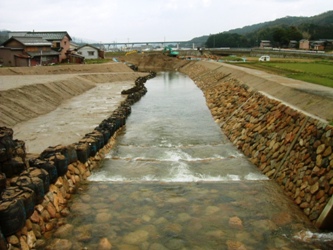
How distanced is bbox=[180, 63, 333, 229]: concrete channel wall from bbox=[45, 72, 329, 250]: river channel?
1.23 feet

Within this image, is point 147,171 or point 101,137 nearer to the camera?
point 147,171

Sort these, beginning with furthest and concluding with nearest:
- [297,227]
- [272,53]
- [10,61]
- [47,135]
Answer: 1. [272,53]
2. [10,61]
3. [47,135]
4. [297,227]

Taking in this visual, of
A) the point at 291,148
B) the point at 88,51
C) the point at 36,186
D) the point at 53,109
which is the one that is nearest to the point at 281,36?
the point at 88,51

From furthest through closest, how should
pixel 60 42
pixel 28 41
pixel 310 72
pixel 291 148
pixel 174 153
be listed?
1. pixel 60 42
2. pixel 28 41
3. pixel 310 72
4. pixel 174 153
5. pixel 291 148

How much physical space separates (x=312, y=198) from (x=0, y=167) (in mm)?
8404

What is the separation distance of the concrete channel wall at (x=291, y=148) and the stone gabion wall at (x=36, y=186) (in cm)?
646

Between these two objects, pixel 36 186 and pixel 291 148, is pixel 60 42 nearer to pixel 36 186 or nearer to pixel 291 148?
pixel 36 186

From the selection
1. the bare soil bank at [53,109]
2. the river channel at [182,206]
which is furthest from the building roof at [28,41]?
the river channel at [182,206]

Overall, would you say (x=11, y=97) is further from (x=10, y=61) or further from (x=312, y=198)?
(x=10, y=61)

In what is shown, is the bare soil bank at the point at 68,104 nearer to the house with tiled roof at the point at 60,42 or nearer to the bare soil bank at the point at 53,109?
the bare soil bank at the point at 53,109

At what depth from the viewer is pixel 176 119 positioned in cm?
2011

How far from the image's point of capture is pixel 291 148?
32.8 feet

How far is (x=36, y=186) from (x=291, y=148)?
309 inches

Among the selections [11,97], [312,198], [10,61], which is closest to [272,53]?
[10,61]
